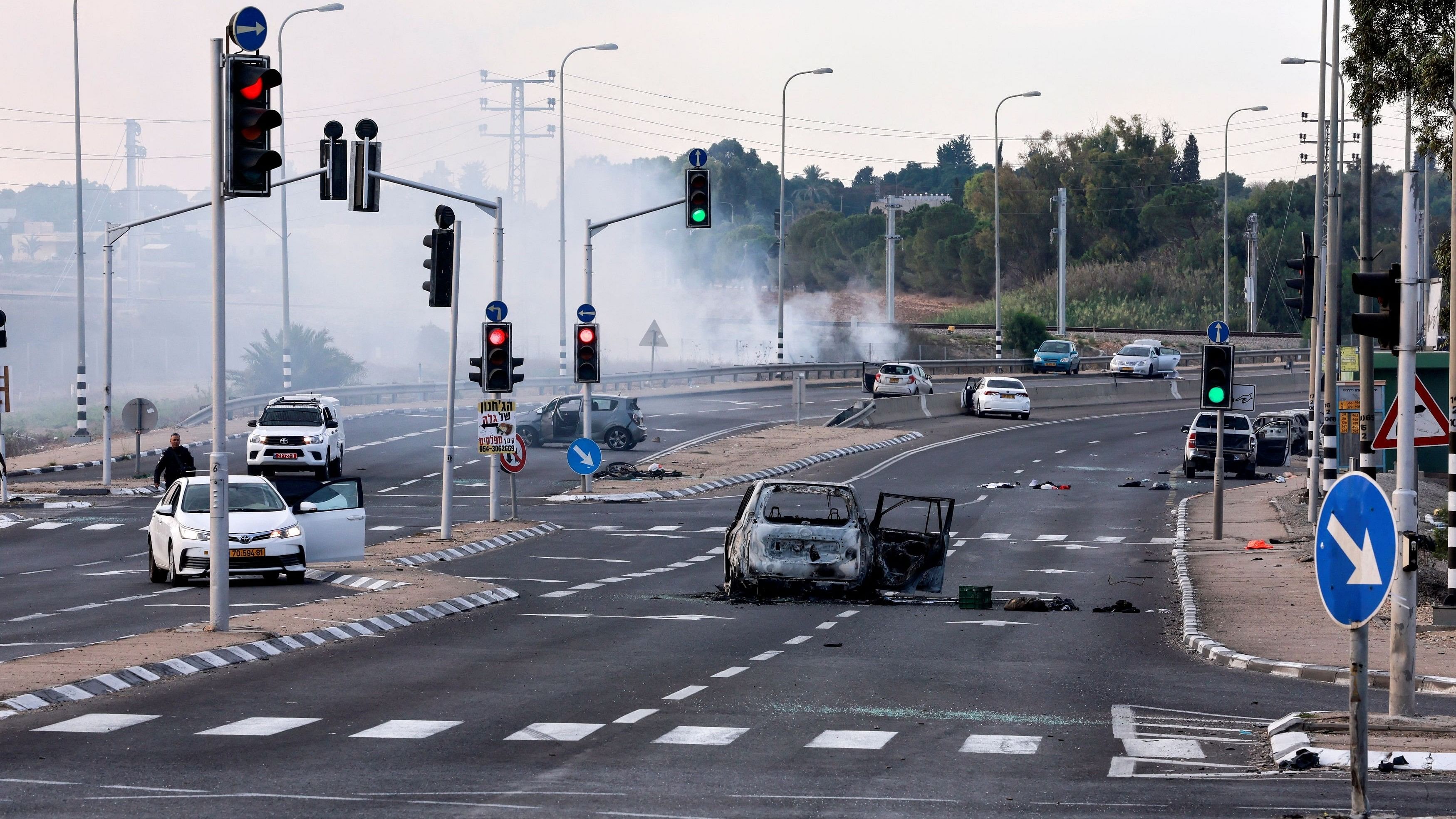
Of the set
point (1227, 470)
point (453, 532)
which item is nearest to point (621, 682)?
point (453, 532)

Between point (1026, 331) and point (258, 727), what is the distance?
77014 millimetres

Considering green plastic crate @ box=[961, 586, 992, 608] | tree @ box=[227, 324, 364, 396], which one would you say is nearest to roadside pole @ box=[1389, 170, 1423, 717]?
green plastic crate @ box=[961, 586, 992, 608]

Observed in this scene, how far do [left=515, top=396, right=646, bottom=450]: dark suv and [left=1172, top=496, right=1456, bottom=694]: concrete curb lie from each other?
2877 cm

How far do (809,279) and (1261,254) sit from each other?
38387 mm

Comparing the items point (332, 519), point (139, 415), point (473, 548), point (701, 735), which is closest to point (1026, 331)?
point (139, 415)

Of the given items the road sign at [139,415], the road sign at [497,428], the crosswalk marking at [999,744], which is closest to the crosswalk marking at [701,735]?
the crosswalk marking at [999,744]

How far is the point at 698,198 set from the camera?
1209 inches

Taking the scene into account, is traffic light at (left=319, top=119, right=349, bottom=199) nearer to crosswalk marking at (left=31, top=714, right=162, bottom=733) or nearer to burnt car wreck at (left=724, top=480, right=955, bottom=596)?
burnt car wreck at (left=724, top=480, right=955, bottom=596)

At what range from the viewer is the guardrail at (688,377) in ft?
209

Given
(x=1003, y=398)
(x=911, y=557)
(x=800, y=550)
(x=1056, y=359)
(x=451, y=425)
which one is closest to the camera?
(x=800, y=550)

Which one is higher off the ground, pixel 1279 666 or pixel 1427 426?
pixel 1427 426

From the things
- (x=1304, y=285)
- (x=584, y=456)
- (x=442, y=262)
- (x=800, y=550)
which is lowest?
(x=800, y=550)

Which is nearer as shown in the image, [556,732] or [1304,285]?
[556,732]

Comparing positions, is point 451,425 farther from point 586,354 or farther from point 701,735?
point 701,735
